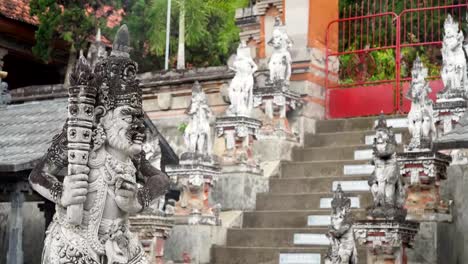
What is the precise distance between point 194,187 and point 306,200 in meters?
1.69

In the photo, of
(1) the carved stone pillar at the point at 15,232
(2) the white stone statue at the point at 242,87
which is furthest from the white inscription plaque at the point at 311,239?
(1) the carved stone pillar at the point at 15,232

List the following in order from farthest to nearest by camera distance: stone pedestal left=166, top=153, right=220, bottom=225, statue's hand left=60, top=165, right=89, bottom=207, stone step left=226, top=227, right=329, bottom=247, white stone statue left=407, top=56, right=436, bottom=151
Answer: stone pedestal left=166, top=153, right=220, bottom=225 < stone step left=226, top=227, right=329, bottom=247 < white stone statue left=407, top=56, right=436, bottom=151 < statue's hand left=60, top=165, right=89, bottom=207

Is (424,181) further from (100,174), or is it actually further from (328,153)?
(100,174)

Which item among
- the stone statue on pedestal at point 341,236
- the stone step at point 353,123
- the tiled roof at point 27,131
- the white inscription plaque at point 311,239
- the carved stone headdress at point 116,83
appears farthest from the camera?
the stone step at point 353,123

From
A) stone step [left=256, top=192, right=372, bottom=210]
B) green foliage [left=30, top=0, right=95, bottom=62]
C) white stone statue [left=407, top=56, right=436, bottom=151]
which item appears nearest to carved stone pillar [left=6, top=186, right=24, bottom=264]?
stone step [left=256, top=192, right=372, bottom=210]

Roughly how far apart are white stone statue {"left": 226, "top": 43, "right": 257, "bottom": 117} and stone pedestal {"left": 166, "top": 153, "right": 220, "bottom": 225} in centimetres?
122

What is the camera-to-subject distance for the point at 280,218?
Result: 14.4 m

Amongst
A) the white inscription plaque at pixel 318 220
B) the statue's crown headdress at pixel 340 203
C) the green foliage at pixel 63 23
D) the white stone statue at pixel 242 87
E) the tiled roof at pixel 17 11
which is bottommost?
the white inscription plaque at pixel 318 220

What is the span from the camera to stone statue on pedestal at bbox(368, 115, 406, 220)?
1195cm

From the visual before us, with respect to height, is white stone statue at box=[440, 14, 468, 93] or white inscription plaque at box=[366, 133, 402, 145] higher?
white stone statue at box=[440, 14, 468, 93]

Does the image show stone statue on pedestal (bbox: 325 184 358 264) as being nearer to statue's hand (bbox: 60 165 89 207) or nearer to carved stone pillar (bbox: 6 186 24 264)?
carved stone pillar (bbox: 6 186 24 264)

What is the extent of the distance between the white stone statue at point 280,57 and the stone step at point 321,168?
154 centimetres

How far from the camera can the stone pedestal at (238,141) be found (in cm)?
1514

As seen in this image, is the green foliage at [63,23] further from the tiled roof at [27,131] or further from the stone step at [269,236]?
the stone step at [269,236]
